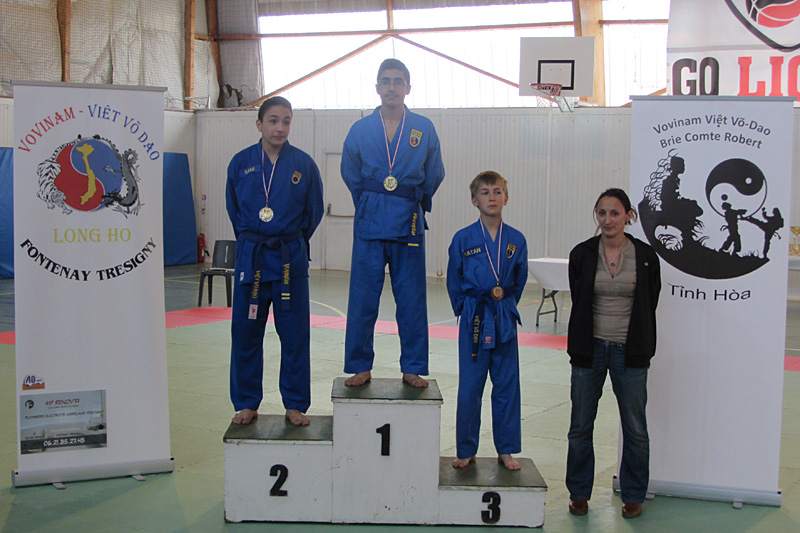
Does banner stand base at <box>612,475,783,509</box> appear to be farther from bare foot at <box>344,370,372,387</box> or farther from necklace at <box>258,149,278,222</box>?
necklace at <box>258,149,278,222</box>

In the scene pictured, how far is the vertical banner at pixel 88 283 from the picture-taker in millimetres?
3928

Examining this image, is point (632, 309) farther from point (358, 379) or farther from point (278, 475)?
point (278, 475)

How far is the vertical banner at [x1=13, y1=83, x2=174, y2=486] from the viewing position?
3928mm

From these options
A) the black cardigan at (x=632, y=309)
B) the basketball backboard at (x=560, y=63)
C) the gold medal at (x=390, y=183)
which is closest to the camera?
the black cardigan at (x=632, y=309)

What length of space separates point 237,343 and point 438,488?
1.19 meters

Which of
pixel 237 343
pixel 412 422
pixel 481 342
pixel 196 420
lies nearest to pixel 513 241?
pixel 481 342

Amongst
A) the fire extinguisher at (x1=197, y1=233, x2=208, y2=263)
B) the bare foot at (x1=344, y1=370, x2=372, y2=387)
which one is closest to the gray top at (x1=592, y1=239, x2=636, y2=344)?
the bare foot at (x1=344, y1=370, x2=372, y2=387)

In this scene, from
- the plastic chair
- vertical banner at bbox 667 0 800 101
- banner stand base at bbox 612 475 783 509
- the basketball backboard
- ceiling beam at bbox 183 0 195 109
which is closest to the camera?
banner stand base at bbox 612 475 783 509

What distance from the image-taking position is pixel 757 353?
152 inches

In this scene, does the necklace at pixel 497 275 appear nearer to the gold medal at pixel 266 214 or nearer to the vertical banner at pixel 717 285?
the vertical banner at pixel 717 285

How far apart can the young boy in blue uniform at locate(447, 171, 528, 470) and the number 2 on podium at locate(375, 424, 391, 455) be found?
15.3 inches

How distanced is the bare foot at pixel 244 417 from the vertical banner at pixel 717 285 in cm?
201

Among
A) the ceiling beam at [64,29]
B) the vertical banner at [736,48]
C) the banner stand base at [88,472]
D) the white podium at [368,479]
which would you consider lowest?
the banner stand base at [88,472]

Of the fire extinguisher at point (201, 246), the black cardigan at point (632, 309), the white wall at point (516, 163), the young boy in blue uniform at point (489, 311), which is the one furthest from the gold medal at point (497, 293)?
the fire extinguisher at point (201, 246)
